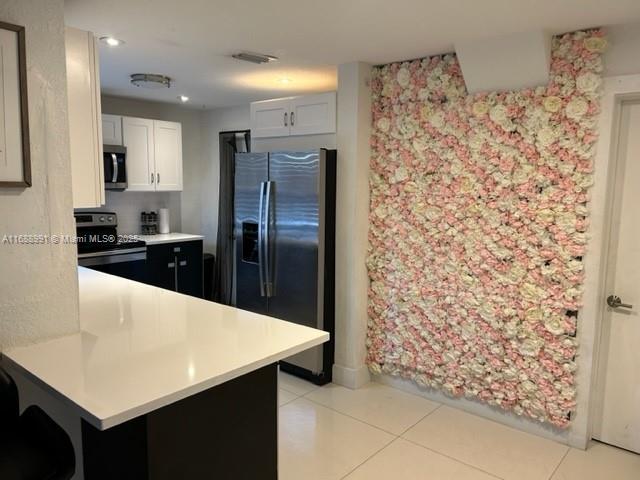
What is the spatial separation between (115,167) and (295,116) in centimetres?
196

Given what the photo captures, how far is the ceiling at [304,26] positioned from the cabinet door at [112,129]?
3.47ft

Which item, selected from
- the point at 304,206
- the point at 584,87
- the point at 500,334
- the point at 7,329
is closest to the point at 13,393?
the point at 7,329

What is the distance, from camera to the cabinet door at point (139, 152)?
4785mm

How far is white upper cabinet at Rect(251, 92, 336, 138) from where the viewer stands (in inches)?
140

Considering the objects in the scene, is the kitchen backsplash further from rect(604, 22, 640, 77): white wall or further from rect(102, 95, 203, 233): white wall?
rect(604, 22, 640, 77): white wall

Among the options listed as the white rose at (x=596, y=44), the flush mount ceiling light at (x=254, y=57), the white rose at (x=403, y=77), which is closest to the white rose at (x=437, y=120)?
the white rose at (x=403, y=77)

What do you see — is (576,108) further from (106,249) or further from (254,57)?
(106,249)

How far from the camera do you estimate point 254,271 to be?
3.96 meters

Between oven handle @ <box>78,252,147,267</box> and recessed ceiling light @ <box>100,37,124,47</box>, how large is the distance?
201 cm

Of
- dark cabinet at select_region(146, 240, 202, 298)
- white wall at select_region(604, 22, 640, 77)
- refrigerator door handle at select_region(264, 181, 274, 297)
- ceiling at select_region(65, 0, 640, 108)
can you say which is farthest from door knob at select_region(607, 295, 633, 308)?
dark cabinet at select_region(146, 240, 202, 298)

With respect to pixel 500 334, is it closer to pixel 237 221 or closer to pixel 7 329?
pixel 237 221

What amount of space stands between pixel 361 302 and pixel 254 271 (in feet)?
3.11

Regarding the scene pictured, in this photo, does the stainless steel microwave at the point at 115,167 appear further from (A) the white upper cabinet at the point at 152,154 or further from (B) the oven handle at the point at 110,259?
(B) the oven handle at the point at 110,259

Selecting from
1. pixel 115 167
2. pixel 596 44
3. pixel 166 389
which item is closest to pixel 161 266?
pixel 115 167
